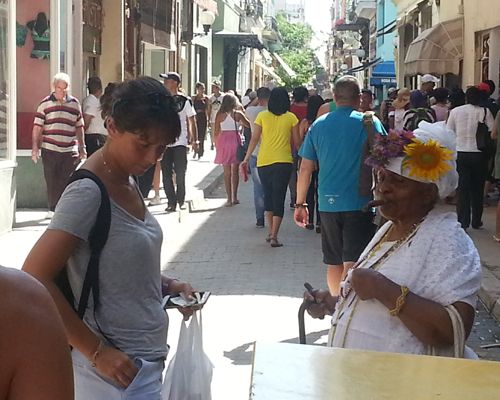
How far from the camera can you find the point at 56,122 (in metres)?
12.6

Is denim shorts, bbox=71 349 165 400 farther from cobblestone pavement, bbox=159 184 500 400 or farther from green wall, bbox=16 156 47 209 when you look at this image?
green wall, bbox=16 156 47 209

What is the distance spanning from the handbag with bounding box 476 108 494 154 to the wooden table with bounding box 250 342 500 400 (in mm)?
9751

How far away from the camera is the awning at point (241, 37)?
42.4 metres

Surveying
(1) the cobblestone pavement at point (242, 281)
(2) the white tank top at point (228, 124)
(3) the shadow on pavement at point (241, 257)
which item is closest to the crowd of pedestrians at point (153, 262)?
(1) the cobblestone pavement at point (242, 281)

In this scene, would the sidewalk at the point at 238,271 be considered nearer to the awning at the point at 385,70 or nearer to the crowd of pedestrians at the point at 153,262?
the crowd of pedestrians at the point at 153,262

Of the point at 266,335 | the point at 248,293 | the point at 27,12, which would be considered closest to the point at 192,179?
the point at 27,12

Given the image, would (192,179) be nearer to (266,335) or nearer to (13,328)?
(266,335)

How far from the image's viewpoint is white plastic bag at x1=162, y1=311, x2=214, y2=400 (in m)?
3.52

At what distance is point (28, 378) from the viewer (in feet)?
5.89

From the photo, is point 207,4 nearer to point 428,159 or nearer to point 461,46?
point 461,46

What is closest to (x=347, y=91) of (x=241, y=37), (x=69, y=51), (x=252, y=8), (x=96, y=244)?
(x=96, y=244)

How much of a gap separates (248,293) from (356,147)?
243cm

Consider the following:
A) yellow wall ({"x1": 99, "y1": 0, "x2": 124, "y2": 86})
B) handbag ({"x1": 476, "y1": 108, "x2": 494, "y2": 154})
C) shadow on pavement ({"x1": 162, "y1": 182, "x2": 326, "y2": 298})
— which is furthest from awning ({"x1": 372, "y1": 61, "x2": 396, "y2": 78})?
handbag ({"x1": 476, "y1": 108, "x2": 494, "y2": 154})

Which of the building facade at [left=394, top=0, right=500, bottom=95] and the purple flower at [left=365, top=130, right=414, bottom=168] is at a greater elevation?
the building facade at [left=394, top=0, right=500, bottom=95]
